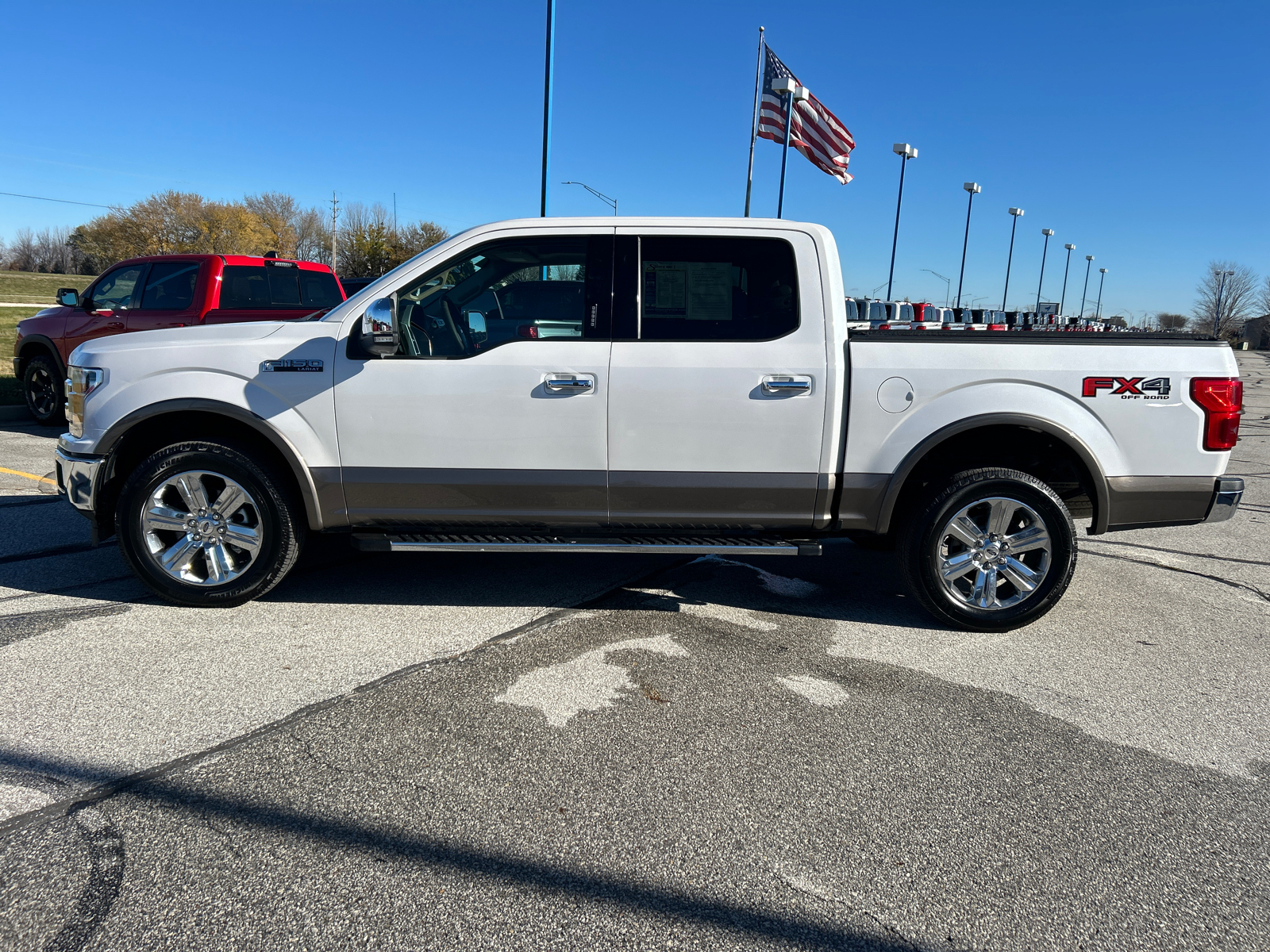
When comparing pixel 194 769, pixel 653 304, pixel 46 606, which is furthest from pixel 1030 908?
pixel 46 606

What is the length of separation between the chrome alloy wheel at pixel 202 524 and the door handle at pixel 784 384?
268cm

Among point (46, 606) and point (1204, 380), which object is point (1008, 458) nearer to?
point (1204, 380)

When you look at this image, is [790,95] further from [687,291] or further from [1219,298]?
[1219,298]

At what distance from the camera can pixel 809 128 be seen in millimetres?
17375

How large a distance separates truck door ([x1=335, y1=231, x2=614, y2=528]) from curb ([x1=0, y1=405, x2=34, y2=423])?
9271 mm

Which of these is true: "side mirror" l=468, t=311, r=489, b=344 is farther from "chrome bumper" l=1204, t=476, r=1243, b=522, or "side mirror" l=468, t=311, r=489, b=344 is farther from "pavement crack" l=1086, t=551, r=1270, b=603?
"pavement crack" l=1086, t=551, r=1270, b=603

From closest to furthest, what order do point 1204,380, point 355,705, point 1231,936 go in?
point 1231,936 < point 355,705 < point 1204,380

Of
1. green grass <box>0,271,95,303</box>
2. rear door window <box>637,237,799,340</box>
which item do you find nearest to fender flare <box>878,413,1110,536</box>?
rear door window <box>637,237,799,340</box>

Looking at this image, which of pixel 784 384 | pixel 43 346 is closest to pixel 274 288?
pixel 43 346

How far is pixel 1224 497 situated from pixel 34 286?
72775 millimetres

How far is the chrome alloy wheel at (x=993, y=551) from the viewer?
4.38 metres

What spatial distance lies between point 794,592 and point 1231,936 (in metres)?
2.94

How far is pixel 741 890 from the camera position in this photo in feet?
→ 7.79

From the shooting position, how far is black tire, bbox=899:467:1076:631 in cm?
433
